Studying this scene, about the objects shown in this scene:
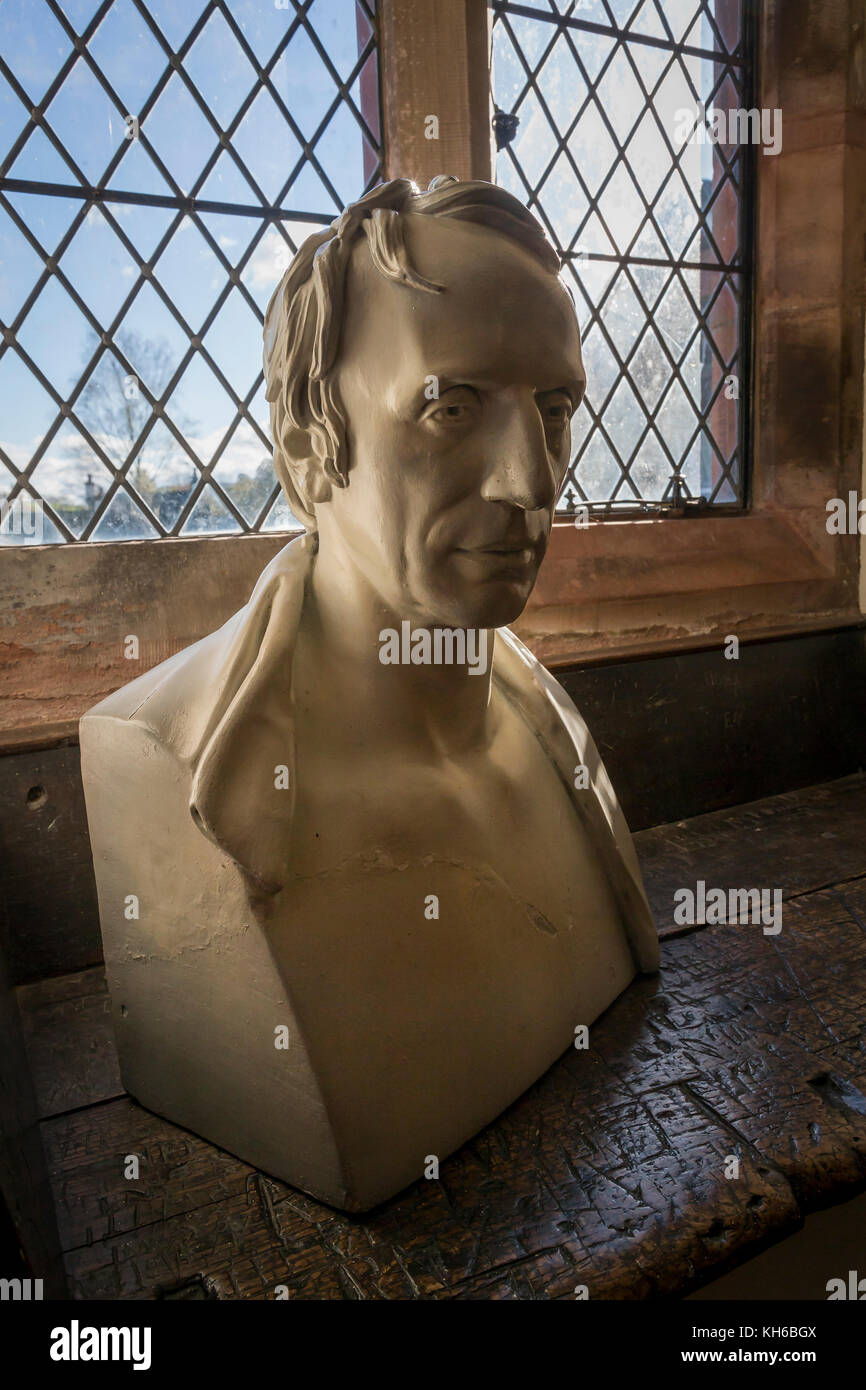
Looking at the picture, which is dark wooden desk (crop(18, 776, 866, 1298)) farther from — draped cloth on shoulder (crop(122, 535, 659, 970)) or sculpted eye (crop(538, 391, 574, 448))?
sculpted eye (crop(538, 391, 574, 448))

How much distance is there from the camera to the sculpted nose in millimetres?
1332

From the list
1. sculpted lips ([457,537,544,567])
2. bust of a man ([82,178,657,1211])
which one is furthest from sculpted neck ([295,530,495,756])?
sculpted lips ([457,537,544,567])

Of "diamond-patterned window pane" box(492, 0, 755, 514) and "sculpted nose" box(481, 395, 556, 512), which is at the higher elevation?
"diamond-patterned window pane" box(492, 0, 755, 514)

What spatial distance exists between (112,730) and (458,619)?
558mm

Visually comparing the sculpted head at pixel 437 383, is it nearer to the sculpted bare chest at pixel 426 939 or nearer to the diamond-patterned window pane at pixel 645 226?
the sculpted bare chest at pixel 426 939

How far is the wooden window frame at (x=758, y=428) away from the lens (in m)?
2.50

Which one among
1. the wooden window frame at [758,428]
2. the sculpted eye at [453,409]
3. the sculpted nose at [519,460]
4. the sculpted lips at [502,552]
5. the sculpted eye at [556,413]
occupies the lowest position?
the sculpted lips at [502,552]

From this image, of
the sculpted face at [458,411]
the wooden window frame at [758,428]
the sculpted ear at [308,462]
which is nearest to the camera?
the sculpted face at [458,411]

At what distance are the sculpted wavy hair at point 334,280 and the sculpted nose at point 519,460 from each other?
0.64 ft

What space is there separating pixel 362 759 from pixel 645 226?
98.6 inches

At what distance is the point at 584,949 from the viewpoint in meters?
1.83

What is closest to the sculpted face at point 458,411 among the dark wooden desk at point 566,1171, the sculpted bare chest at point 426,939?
the sculpted bare chest at point 426,939

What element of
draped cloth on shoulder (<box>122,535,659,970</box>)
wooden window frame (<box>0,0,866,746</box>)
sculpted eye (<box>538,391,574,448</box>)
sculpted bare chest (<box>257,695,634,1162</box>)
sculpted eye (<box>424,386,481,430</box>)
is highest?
wooden window frame (<box>0,0,866,746</box>)

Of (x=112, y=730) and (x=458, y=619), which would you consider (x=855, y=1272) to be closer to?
(x=458, y=619)
